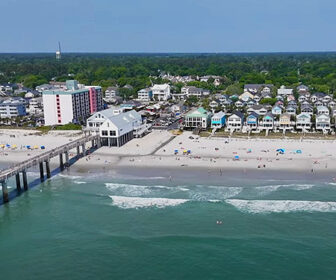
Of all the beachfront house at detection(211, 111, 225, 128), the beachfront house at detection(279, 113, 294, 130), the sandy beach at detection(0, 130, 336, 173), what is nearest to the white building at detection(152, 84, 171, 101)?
the beachfront house at detection(211, 111, 225, 128)

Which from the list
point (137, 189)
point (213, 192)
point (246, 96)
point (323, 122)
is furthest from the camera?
point (246, 96)

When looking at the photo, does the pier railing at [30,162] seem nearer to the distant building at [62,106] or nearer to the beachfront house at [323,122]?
the distant building at [62,106]

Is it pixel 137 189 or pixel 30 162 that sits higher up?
pixel 30 162

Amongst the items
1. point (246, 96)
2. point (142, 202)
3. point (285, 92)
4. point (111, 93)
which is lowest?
point (142, 202)

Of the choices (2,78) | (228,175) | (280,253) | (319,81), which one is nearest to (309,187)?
(228,175)

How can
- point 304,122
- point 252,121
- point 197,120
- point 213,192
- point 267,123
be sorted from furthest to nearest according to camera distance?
point 197,120
point 252,121
point 267,123
point 304,122
point 213,192

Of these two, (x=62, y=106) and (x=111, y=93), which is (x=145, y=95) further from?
(x=62, y=106)

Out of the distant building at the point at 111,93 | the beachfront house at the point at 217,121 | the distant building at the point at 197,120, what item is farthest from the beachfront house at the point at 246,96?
the distant building at the point at 111,93


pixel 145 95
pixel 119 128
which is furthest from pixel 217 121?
pixel 145 95
